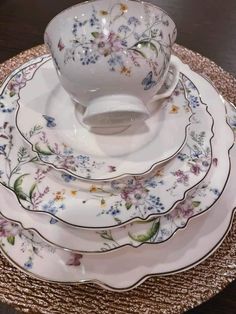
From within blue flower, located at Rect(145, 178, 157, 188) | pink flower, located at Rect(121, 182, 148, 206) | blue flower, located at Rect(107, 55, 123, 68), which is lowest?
pink flower, located at Rect(121, 182, 148, 206)

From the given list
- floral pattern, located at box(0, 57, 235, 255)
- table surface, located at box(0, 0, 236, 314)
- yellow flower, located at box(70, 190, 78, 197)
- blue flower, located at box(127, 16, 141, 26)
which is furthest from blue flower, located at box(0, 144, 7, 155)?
table surface, located at box(0, 0, 236, 314)

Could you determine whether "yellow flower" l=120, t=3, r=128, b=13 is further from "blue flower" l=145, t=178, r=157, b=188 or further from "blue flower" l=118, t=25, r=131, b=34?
"blue flower" l=145, t=178, r=157, b=188

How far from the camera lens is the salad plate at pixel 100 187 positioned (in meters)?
0.43

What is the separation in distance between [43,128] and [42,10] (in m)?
0.52

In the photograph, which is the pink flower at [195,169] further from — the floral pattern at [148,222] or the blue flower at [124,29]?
the blue flower at [124,29]

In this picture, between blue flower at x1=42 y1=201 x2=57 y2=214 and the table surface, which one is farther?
the table surface

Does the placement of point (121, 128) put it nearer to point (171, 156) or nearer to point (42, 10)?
point (171, 156)

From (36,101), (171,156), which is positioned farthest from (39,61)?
(171,156)

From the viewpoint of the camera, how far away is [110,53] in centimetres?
44

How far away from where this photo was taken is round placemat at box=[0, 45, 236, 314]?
0.47 meters

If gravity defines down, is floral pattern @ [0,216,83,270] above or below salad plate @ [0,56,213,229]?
below

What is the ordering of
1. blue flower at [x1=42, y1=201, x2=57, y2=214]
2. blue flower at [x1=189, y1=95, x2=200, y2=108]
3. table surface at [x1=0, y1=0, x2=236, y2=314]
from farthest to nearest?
table surface at [x1=0, y1=0, x2=236, y2=314] → blue flower at [x1=189, y1=95, x2=200, y2=108] → blue flower at [x1=42, y1=201, x2=57, y2=214]

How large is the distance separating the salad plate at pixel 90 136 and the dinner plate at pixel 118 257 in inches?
4.1

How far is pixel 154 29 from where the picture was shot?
1.49 ft
